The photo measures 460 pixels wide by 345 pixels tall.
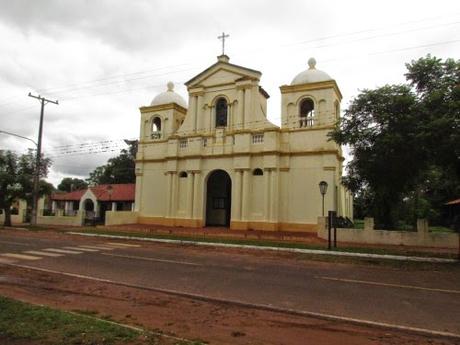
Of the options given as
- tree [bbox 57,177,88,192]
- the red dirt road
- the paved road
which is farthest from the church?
tree [bbox 57,177,88,192]

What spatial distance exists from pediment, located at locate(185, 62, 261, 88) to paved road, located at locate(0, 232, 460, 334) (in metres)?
16.3

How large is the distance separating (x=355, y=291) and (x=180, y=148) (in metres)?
23.7

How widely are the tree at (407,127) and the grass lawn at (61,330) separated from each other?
12.1m

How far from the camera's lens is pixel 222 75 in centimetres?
3091

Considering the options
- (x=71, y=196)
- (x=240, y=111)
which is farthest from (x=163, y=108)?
(x=71, y=196)

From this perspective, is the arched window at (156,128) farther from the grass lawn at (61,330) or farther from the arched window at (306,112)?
the grass lawn at (61,330)

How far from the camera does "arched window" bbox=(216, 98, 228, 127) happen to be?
102 feet

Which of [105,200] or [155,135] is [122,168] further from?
[155,135]

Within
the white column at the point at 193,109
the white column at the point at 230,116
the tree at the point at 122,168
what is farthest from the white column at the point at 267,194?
A: the tree at the point at 122,168

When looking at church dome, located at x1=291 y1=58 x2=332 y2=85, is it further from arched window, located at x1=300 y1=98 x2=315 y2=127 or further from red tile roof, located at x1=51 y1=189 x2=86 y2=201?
red tile roof, located at x1=51 y1=189 x2=86 y2=201

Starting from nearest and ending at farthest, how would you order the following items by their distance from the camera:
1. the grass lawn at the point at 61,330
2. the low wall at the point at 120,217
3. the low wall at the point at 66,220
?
the grass lawn at the point at 61,330
the low wall at the point at 120,217
the low wall at the point at 66,220

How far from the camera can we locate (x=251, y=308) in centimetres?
770

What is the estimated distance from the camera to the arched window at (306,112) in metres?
28.1

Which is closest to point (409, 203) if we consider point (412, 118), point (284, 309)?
point (412, 118)
